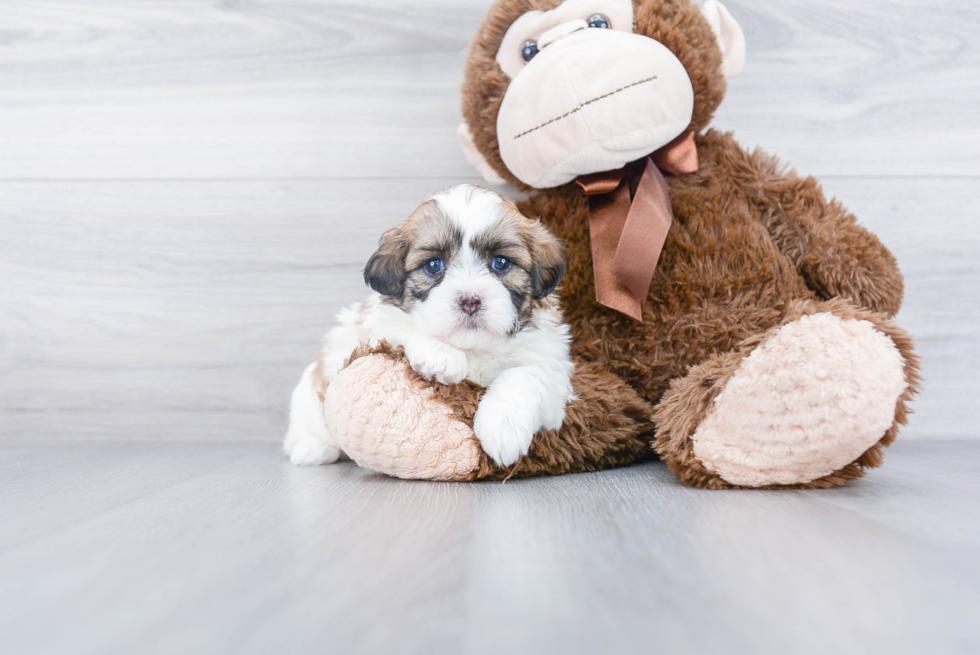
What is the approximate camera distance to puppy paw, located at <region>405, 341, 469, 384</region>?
1.02 m

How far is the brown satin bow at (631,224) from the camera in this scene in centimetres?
112

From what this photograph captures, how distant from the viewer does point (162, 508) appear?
91cm

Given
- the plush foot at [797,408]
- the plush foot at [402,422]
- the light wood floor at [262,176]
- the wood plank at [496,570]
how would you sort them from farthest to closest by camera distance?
the light wood floor at [262,176] → the plush foot at [402,422] → the plush foot at [797,408] → the wood plank at [496,570]

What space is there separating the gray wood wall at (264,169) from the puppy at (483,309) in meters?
0.52

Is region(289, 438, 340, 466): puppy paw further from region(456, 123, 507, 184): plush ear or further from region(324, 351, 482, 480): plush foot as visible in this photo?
region(456, 123, 507, 184): plush ear

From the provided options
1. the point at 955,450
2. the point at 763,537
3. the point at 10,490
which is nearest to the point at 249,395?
the point at 10,490

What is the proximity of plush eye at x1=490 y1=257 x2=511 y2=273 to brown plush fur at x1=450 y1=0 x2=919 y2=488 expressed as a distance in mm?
196

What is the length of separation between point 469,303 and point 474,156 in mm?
511

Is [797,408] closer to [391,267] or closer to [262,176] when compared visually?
[391,267]

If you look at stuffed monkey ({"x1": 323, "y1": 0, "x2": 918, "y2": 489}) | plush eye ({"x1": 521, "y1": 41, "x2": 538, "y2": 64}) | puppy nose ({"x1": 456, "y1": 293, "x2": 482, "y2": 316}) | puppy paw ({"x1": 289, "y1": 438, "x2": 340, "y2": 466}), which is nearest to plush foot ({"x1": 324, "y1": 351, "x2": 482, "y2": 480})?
stuffed monkey ({"x1": 323, "y1": 0, "x2": 918, "y2": 489})

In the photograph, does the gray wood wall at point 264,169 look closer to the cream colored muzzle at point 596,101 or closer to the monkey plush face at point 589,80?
the monkey plush face at point 589,80

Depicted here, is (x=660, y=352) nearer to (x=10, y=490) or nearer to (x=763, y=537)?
(x=763, y=537)

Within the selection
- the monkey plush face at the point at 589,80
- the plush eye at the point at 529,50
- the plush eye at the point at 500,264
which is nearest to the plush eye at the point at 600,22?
the monkey plush face at the point at 589,80

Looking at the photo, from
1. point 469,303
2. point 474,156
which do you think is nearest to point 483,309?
point 469,303
